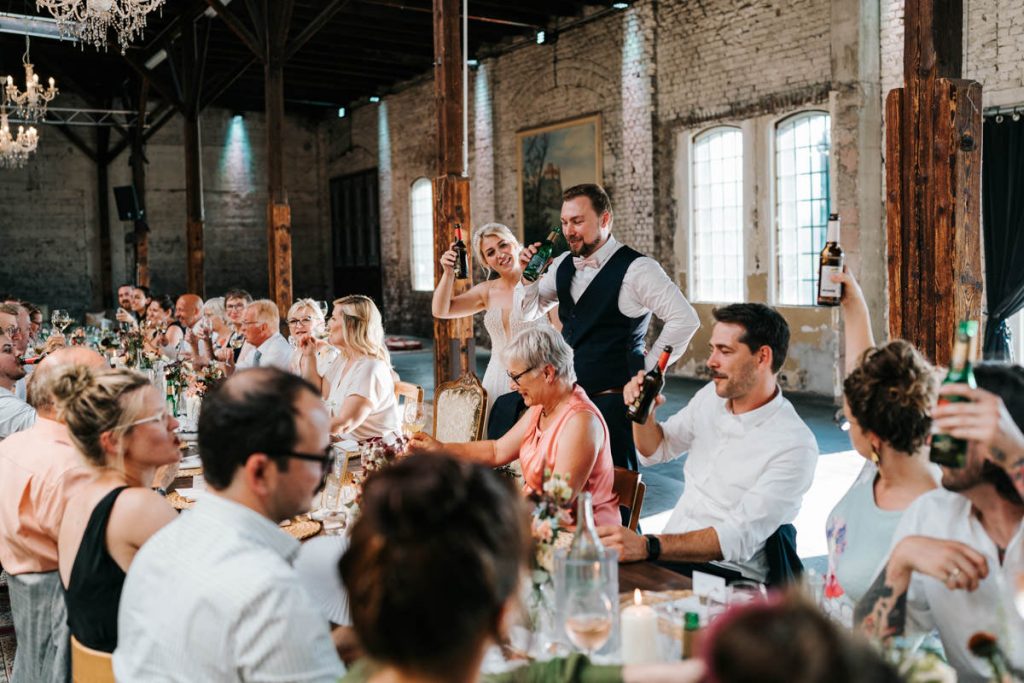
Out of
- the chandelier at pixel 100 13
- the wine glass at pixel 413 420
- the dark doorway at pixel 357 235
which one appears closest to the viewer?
the wine glass at pixel 413 420

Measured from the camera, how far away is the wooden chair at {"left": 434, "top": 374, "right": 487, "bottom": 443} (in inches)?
185

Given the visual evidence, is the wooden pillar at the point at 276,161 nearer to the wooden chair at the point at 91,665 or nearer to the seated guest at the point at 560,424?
the seated guest at the point at 560,424

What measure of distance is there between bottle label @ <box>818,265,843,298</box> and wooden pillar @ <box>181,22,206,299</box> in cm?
1141

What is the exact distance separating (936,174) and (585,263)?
1583 mm

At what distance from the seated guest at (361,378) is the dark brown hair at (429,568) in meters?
3.61

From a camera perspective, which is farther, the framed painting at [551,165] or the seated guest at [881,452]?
the framed painting at [551,165]

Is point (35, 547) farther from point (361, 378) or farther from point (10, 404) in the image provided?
point (361, 378)

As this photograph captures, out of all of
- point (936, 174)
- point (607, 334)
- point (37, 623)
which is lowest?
point (37, 623)

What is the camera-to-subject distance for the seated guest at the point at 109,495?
211 cm

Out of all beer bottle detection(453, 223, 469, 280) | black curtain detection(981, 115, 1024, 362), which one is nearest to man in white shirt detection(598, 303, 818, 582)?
beer bottle detection(453, 223, 469, 280)

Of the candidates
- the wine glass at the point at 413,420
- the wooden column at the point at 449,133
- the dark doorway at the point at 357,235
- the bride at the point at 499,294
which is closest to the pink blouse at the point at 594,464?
the wine glass at the point at 413,420

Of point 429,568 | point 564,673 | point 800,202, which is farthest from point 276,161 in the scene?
point 429,568

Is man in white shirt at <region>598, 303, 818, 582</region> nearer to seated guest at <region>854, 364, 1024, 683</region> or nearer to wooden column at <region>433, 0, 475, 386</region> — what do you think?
seated guest at <region>854, 364, 1024, 683</region>

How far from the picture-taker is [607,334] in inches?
171
